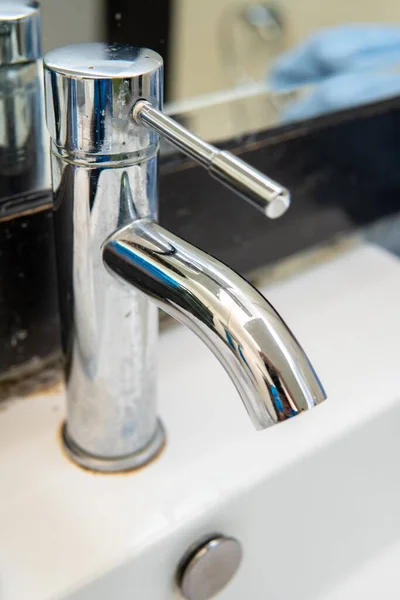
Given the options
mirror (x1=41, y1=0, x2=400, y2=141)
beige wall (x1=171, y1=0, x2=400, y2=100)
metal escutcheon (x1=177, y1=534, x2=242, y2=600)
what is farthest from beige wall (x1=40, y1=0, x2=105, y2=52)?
metal escutcheon (x1=177, y1=534, x2=242, y2=600)

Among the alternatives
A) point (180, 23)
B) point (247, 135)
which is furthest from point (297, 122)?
point (180, 23)

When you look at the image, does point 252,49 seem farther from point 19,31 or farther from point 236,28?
point 19,31

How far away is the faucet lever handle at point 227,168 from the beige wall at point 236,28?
0.29 metres

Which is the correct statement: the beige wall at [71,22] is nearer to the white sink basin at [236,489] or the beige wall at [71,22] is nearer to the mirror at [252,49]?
the mirror at [252,49]

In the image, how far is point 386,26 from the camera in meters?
0.54

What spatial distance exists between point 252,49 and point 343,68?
0.12m

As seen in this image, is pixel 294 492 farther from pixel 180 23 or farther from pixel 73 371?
pixel 180 23

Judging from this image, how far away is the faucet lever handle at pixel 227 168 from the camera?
21 cm

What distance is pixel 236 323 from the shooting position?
8.6 inches

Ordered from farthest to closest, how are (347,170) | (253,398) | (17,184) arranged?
(347,170) < (17,184) < (253,398)

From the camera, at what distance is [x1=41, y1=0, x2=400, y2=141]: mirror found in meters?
0.39

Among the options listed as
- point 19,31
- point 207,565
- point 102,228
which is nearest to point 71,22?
point 19,31

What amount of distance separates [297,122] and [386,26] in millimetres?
190

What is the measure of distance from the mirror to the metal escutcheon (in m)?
0.23
